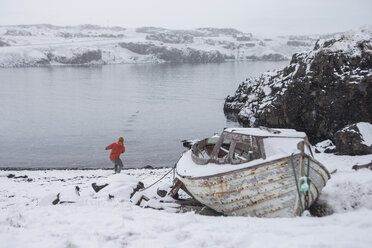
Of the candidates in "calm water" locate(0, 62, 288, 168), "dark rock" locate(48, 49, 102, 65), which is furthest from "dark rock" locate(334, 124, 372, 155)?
"dark rock" locate(48, 49, 102, 65)

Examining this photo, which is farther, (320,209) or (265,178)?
(320,209)

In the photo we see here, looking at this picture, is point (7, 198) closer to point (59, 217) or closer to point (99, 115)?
point (59, 217)

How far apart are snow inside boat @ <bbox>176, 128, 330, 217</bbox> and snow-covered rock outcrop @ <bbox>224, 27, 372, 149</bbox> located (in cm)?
1594

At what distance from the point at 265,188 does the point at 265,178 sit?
0.97ft

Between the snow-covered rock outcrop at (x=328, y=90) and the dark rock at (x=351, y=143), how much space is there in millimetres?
5292

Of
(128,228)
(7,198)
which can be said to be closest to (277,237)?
(128,228)

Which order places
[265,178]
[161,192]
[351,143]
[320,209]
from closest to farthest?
[265,178]
[320,209]
[161,192]
[351,143]

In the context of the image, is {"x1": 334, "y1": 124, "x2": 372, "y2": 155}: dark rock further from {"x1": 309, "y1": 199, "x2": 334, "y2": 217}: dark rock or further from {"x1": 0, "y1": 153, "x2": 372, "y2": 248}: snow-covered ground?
{"x1": 309, "y1": 199, "x2": 334, "y2": 217}: dark rock

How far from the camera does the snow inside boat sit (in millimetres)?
7543

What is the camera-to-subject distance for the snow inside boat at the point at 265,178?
7.54m

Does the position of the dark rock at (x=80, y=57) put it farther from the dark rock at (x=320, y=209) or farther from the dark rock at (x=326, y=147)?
the dark rock at (x=320, y=209)

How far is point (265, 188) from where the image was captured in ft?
25.5

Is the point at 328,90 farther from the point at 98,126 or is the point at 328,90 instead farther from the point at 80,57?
the point at 80,57

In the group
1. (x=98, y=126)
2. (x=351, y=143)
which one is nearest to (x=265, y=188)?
(x=351, y=143)
